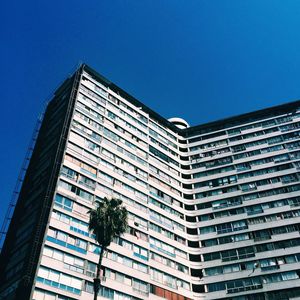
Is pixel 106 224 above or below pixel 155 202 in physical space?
below

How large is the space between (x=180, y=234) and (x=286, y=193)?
22.3 metres

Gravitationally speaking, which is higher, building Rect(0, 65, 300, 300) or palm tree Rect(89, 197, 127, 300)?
building Rect(0, 65, 300, 300)

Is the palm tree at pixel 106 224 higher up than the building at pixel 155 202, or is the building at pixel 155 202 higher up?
the building at pixel 155 202

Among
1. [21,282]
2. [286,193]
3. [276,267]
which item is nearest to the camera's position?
[21,282]

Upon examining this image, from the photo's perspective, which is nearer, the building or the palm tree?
the palm tree

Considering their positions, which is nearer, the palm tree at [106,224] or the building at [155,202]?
the palm tree at [106,224]

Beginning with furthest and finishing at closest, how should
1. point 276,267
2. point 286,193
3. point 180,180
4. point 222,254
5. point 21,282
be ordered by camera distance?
point 180,180 → point 286,193 → point 222,254 → point 276,267 → point 21,282

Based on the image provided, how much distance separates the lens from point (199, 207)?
7388cm

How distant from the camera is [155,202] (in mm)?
68562

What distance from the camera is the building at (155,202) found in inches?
1961

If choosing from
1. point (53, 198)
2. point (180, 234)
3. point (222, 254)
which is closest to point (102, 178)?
point (53, 198)

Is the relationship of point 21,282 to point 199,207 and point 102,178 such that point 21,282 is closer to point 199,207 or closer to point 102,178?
point 102,178

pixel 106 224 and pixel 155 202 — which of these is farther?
pixel 155 202

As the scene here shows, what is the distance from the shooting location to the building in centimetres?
4981
